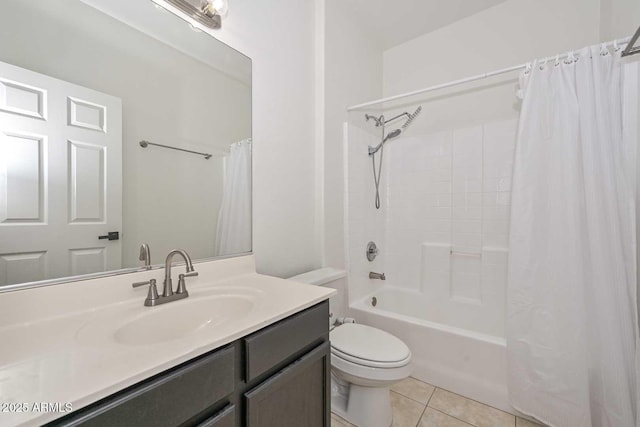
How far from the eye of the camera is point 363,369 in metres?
1.21

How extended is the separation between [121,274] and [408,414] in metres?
1.54

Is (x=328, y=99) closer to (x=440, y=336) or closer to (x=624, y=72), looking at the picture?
(x=624, y=72)

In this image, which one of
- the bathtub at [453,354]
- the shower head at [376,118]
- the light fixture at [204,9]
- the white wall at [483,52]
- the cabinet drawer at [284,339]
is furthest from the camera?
the shower head at [376,118]

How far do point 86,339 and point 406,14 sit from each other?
8.59ft

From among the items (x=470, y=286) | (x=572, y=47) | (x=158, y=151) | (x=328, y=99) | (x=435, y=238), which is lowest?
(x=470, y=286)

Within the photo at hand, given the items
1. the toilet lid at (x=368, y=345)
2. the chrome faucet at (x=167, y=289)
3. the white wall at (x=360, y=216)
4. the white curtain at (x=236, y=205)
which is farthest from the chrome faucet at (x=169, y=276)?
the white wall at (x=360, y=216)

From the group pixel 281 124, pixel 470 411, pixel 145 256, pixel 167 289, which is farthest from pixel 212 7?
pixel 470 411

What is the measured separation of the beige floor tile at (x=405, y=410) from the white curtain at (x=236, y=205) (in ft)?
3.91

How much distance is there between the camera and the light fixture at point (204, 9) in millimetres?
1107

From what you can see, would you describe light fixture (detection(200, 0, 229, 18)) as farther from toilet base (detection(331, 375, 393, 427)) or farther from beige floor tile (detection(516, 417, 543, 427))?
beige floor tile (detection(516, 417, 543, 427))

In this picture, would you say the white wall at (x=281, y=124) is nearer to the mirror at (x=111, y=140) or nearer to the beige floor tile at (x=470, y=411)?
the mirror at (x=111, y=140)

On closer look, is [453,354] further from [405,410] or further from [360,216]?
[360,216]

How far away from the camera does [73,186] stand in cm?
84

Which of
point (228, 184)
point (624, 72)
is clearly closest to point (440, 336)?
point (228, 184)
